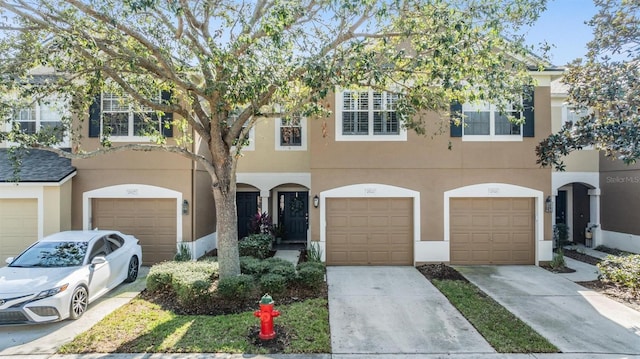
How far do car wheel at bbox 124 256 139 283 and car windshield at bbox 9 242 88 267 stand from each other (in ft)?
5.34

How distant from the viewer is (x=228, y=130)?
832 cm

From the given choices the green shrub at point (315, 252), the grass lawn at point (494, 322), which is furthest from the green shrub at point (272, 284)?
the grass lawn at point (494, 322)

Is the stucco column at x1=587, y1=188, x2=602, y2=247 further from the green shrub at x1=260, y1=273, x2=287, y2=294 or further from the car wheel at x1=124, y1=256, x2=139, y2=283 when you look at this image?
the car wheel at x1=124, y1=256, x2=139, y2=283

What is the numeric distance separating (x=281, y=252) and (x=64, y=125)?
306 inches

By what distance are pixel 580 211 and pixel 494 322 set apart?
11.5 meters

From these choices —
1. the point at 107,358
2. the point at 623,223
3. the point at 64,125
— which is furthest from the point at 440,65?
the point at 623,223

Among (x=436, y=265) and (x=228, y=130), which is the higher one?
(x=228, y=130)

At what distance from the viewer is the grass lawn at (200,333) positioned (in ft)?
19.2

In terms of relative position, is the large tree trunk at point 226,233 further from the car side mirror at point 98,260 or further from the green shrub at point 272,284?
the car side mirror at point 98,260

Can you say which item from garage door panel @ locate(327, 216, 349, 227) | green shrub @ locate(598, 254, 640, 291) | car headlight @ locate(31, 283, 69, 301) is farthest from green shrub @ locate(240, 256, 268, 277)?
green shrub @ locate(598, 254, 640, 291)

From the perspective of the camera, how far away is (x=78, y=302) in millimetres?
7195

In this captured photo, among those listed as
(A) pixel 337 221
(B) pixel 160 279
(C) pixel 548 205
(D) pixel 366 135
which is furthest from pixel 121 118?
(C) pixel 548 205

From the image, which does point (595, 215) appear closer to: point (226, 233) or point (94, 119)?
point (226, 233)

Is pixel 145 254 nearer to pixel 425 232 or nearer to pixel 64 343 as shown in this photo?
pixel 64 343
